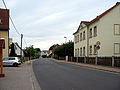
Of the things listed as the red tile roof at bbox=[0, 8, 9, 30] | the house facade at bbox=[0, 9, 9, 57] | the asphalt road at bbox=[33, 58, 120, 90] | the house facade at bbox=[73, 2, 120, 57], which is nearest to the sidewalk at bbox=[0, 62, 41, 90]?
the asphalt road at bbox=[33, 58, 120, 90]

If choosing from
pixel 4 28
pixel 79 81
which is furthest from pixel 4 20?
pixel 79 81

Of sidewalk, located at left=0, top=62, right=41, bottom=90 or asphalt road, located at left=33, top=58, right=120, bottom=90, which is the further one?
sidewalk, located at left=0, top=62, right=41, bottom=90

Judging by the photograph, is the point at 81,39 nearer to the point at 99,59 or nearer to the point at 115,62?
the point at 99,59

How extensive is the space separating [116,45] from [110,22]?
3.99 meters

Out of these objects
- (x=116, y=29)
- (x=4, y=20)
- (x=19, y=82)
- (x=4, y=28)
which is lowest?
(x=19, y=82)

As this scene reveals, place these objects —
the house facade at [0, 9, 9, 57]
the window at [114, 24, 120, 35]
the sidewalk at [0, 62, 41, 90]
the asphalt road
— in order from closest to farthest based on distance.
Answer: the asphalt road < the sidewalk at [0, 62, 41, 90] < the window at [114, 24, 120, 35] < the house facade at [0, 9, 9, 57]

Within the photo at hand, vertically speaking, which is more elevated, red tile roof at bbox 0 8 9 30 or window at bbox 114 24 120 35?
red tile roof at bbox 0 8 9 30

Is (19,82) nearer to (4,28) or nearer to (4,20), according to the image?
(4,28)

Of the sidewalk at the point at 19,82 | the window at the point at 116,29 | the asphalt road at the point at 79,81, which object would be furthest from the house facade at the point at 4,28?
the sidewalk at the point at 19,82

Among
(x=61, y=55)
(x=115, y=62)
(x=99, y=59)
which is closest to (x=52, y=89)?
(x=115, y=62)

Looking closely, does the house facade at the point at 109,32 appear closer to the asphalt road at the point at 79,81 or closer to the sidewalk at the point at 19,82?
the asphalt road at the point at 79,81

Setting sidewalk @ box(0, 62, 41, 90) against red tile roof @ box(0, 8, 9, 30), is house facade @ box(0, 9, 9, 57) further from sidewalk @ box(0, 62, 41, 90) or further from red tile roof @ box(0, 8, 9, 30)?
sidewalk @ box(0, 62, 41, 90)

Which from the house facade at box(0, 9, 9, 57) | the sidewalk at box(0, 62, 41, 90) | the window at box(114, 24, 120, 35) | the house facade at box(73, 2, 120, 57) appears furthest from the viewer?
the house facade at box(0, 9, 9, 57)

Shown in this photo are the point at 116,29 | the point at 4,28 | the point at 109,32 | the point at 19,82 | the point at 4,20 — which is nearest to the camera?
the point at 19,82
